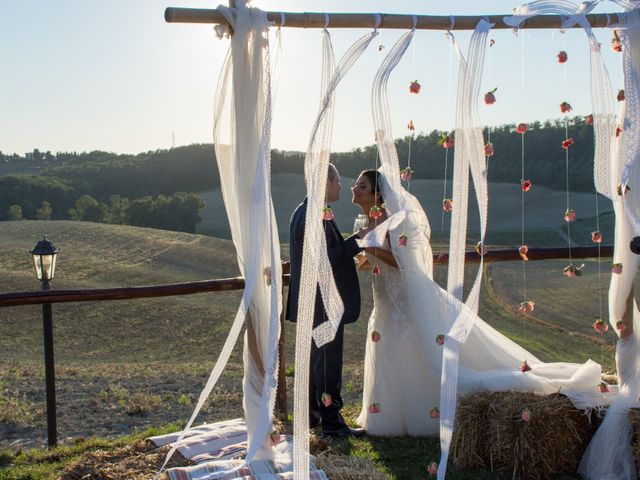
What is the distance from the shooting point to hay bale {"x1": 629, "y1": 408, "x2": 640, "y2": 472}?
3299mm

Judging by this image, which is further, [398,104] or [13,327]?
[13,327]

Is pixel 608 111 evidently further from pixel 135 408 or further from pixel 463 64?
pixel 135 408

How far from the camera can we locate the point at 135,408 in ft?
19.4

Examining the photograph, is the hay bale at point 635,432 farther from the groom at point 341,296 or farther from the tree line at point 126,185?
the tree line at point 126,185

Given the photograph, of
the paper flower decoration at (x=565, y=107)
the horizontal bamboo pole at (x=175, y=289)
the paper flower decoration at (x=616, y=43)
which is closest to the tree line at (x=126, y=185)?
the horizontal bamboo pole at (x=175, y=289)

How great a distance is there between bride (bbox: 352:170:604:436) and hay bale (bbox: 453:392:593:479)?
52cm

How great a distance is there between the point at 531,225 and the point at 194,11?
26.5m

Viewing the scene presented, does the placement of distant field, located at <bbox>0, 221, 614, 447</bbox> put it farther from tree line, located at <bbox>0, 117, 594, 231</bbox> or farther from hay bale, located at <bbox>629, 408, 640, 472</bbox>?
tree line, located at <bbox>0, 117, 594, 231</bbox>

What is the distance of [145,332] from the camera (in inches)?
520

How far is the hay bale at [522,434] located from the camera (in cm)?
342

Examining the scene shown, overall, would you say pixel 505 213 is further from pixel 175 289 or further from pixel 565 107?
pixel 565 107

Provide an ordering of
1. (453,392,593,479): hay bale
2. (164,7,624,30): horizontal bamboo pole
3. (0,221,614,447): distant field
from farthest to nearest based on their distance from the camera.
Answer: (0,221,614,447): distant field
(453,392,593,479): hay bale
(164,7,624,30): horizontal bamboo pole

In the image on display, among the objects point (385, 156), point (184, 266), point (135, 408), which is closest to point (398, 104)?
point (385, 156)

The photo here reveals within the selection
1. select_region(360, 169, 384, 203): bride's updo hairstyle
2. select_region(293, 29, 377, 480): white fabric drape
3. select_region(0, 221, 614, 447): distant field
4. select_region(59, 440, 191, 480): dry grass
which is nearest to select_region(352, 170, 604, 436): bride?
select_region(360, 169, 384, 203): bride's updo hairstyle
